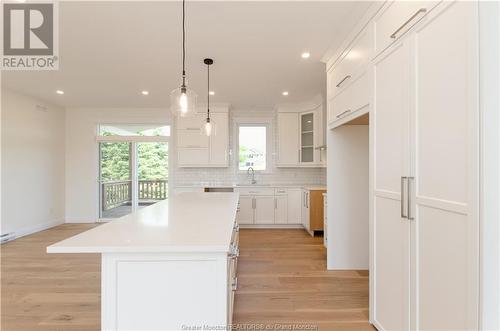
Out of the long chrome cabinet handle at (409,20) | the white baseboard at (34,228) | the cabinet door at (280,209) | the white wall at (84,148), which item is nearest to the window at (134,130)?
the white wall at (84,148)

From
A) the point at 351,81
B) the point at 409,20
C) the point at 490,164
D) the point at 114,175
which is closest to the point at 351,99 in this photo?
the point at 351,81

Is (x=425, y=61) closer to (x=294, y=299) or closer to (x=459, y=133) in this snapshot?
(x=459, y=133)

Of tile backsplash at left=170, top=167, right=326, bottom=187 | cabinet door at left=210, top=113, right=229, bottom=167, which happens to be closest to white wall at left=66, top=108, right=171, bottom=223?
cabinet door at left=210, top=113, right=229, bottom=167

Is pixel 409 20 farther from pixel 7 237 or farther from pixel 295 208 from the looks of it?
pixel 7 237

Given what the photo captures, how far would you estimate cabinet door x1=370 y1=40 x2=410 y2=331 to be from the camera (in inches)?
63.6

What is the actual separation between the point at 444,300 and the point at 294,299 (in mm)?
1388

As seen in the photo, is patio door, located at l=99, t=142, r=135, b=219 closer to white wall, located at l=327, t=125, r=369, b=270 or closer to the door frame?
the door frame

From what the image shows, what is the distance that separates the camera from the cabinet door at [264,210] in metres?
5.28

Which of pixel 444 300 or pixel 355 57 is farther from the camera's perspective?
pixel 355 57

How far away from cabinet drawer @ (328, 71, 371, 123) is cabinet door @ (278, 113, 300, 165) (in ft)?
7.78

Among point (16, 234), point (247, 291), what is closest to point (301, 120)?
point (247, 291)

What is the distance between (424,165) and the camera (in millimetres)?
1454

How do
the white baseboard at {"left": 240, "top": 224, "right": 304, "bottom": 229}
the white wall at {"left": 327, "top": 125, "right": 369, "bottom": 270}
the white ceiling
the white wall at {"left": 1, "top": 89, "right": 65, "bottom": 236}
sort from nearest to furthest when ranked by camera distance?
the white ceiling < the white wall at {"left": 327, "top": 125, "right": 369, "bottom": 270} < the white wall at {"left": 1, "top": 89, "right": 65, "bottom": 236} < the white baseboard at {"left": 240, "top": 224, "right": 304, "bottom": 229}

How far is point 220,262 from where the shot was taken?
1.25 meters
